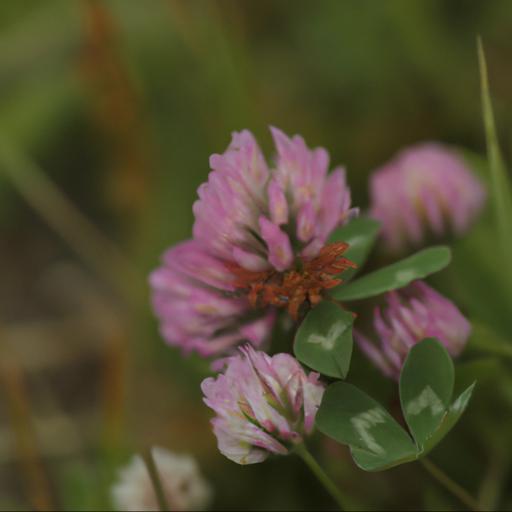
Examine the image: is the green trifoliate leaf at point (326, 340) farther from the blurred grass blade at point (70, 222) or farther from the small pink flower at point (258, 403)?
the blurred grass blade at point (70, 222)

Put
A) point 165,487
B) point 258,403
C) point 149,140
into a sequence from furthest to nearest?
point 149,140, point 165,487, point 258,403

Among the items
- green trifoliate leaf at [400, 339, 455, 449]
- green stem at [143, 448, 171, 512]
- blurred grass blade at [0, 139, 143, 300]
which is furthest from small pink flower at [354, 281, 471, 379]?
blurred grass blade at [0, 139, 143, 300]

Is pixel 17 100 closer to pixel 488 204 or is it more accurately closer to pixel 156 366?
pixel 156 366

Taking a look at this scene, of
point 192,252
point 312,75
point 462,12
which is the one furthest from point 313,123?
point 192,252

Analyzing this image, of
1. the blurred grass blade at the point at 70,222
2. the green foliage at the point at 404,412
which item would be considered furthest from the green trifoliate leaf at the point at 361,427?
the blurred grass blade at the point at 70,222

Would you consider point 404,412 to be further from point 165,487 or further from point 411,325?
point 165,487

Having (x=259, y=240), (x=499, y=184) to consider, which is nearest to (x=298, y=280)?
(x=259, y=240)
